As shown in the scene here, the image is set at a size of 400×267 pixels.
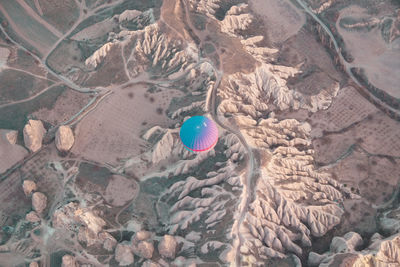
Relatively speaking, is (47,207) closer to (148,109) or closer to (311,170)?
(148,109)

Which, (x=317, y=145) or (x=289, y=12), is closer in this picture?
(x=317, y=145)

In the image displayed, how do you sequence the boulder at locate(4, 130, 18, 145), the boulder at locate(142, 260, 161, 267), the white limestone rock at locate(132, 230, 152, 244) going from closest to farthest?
the boulder at locate(142, 260, 161, 267)
the white limestone rock at locate(132, 230, 152, 244)
the boulder at locate(4, 130, 18, 145)

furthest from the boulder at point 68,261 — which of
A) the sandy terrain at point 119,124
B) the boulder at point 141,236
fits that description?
the sandy terrain at point 119,124

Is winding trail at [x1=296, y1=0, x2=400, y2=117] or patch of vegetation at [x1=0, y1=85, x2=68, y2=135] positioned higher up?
winding trail at [x1=296, y1=0, x2=400, y2=117]

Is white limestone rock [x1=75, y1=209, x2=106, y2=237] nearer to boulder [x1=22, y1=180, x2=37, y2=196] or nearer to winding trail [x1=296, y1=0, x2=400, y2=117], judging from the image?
boulder [x1=22, y1=180, x2=37, y2=196]

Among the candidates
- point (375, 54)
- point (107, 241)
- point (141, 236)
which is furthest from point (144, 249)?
point (375, 54)

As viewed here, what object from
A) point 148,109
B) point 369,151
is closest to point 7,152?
point 148,109

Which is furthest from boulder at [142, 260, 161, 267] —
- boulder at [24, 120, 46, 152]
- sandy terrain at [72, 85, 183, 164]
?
boulder at [24, 120, 46, 152]
